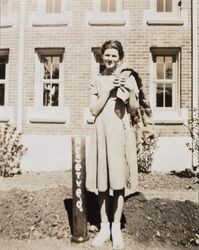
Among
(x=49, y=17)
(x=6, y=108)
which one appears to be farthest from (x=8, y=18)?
(x=6, y=108)

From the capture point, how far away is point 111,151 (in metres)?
3.86

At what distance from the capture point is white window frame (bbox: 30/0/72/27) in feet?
35.4

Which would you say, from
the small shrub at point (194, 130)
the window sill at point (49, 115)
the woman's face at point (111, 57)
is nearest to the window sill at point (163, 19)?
the small shrub at point (194, 130)

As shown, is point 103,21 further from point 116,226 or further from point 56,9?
point 116,226

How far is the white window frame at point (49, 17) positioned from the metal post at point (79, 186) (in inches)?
292

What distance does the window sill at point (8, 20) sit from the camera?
11094 millimetres

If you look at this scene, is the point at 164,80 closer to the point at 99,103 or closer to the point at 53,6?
the point at 53,6

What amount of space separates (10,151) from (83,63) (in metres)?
3.18

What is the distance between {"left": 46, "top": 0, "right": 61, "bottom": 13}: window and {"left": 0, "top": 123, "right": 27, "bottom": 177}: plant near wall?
12.0 feet

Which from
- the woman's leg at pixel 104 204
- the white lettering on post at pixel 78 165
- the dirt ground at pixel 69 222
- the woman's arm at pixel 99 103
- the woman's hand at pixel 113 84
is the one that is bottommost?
the dirt ground at pixel 69 222

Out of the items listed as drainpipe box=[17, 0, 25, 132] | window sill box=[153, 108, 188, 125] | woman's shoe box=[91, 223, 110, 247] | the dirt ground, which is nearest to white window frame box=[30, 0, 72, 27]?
drainpipe box=[17, 0, 25, 132]

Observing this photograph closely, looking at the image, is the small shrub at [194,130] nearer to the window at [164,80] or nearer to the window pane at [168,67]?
the window at [164,80]

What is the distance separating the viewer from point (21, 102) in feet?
35.6

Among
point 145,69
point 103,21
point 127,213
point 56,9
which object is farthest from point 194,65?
point 127,213
